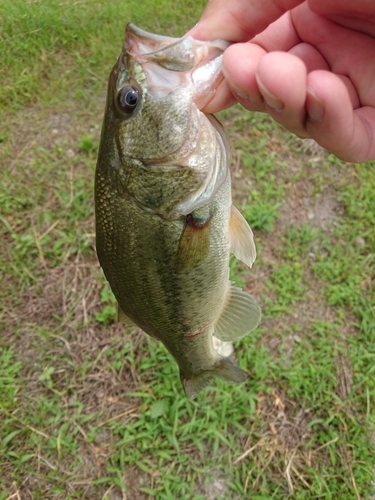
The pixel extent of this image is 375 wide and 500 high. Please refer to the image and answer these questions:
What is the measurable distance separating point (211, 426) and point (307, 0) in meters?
2.40

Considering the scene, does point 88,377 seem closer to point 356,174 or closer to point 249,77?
point 249,77

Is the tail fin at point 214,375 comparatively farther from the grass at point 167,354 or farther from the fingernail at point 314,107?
the fingernail at point 314,107

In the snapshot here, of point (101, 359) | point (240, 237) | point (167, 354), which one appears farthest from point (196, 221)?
point (101, 359)

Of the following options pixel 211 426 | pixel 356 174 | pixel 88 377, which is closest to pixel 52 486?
pixel 88 377

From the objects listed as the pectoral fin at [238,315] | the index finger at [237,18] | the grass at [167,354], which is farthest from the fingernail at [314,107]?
the grass at [167,354]

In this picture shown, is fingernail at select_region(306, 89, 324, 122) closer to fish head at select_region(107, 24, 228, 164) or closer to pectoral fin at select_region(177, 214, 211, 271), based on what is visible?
fish head at select_region(107, 24, 228, 164)

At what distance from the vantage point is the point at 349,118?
1.14 meters

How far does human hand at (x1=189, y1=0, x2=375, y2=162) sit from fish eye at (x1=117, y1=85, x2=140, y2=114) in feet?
0.79

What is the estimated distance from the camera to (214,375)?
1.98 metres

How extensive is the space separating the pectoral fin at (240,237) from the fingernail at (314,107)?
547 millimetres

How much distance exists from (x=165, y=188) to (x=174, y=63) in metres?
0.39

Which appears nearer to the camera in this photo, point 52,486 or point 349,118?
point 349,118

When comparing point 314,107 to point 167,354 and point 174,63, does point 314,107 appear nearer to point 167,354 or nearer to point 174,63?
point 174,63

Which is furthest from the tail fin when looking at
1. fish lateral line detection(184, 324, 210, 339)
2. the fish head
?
the fish head
